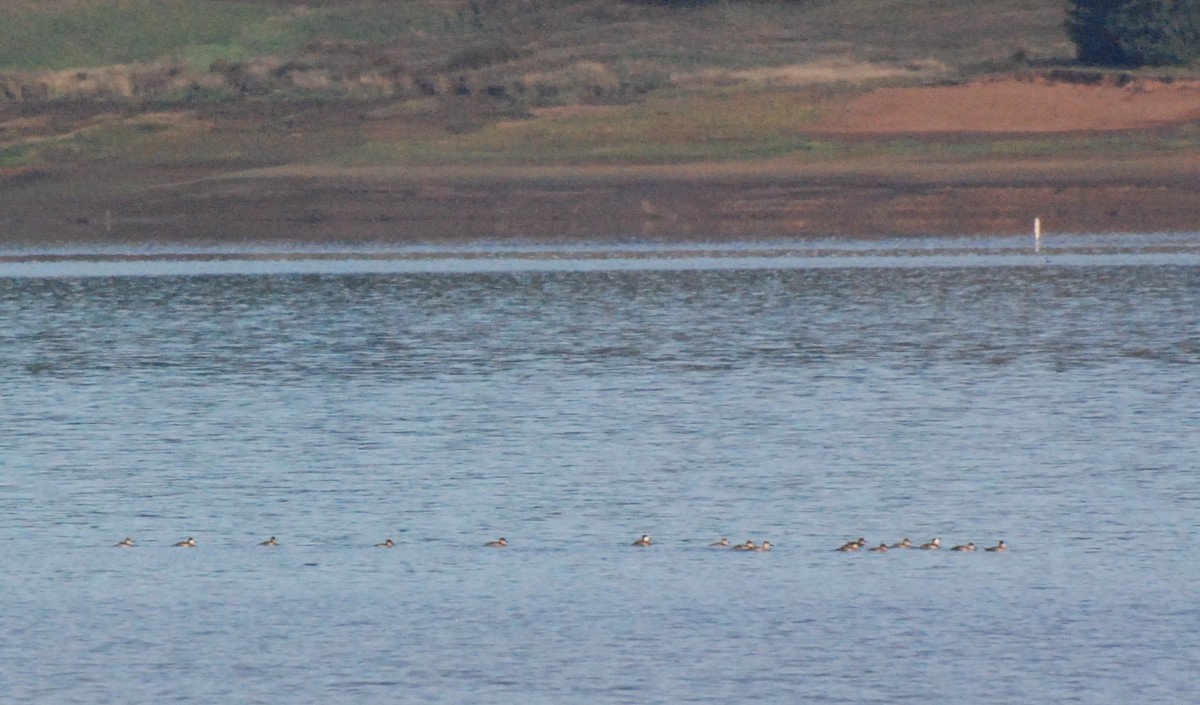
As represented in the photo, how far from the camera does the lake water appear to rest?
14414 mm

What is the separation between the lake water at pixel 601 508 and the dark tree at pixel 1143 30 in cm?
3226

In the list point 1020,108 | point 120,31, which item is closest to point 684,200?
point 1020,108

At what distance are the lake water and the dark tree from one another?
32255 mm

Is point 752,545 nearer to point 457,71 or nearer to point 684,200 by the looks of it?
point 684,200

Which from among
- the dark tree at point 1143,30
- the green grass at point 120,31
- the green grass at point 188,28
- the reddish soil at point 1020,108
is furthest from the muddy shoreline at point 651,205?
the green grass at point 120,31

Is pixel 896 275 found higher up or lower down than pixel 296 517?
lower down

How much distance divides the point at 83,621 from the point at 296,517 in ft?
14.7

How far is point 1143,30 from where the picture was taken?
7425 cm

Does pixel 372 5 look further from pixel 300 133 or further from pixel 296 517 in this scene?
pixel 296 517

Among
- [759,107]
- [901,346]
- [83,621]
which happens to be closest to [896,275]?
[901,346]

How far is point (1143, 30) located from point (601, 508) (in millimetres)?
57981

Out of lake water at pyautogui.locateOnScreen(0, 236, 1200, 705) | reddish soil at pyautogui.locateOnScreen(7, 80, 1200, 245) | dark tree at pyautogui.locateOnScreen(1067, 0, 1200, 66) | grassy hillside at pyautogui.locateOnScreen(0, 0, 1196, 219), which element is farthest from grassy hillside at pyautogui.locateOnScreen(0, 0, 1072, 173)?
lake water at pyautogui.locateOnScreen(0, 236, 1200, 705)

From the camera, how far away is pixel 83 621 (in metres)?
15.8

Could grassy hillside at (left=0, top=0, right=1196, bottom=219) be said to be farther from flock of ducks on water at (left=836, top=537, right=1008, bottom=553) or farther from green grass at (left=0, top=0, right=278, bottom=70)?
flock of ducks on water at (left=836, top=537, right=1008, bottom=553)
